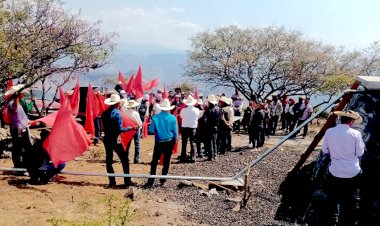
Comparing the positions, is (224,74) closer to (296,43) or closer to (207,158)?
(296,43)

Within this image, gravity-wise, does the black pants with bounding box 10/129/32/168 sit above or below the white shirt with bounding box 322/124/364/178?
below

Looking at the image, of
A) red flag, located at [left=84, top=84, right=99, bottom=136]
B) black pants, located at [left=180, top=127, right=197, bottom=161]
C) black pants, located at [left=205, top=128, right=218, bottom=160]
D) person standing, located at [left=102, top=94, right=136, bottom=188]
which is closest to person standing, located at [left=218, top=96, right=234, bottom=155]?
black pants, located at [left=205, top=128, right=218, bottom=160]

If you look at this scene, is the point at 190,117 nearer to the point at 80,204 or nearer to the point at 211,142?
the point at 211,142

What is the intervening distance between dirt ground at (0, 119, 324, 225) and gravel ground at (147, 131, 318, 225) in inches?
15.0

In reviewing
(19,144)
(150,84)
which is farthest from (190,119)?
(150,84)

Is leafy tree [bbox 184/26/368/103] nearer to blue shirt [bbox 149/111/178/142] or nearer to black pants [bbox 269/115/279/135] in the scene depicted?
black pants [bbox 269/115/279/135]

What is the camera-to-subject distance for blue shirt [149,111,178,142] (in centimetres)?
1008

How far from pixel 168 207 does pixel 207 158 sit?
5.93m

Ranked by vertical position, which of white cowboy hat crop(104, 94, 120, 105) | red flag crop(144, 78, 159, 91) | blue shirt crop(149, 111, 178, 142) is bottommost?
blue shirt crop(149, 111, 178, 142)

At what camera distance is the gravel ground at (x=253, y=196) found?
795 centimetres

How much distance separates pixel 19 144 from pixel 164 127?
3691 mm

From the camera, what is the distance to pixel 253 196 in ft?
30.9


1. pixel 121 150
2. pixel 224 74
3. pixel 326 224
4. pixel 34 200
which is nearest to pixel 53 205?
pixel 34 200

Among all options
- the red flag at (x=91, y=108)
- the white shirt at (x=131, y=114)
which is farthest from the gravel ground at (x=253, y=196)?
the red flag at (x=91, y=108)
